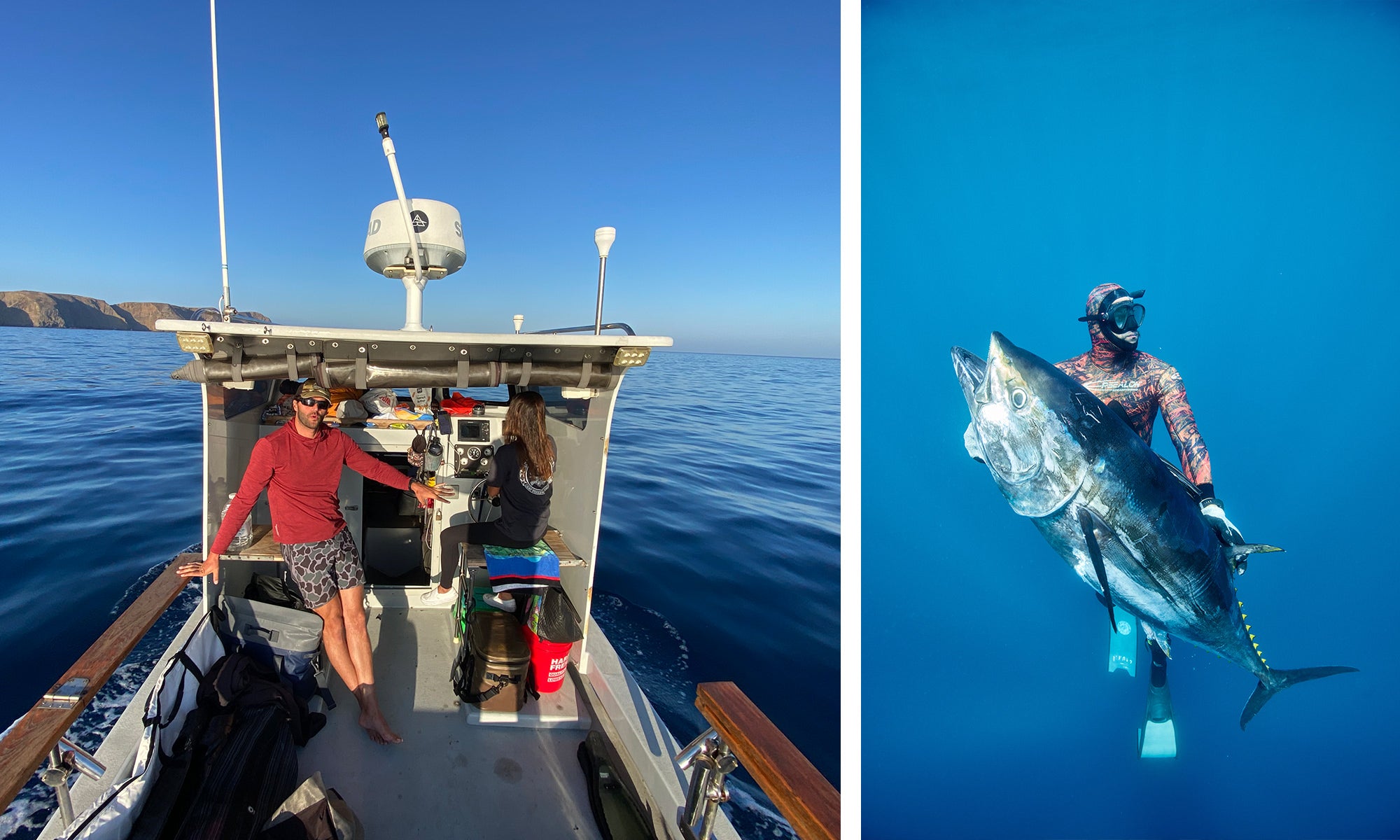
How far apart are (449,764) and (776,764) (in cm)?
203

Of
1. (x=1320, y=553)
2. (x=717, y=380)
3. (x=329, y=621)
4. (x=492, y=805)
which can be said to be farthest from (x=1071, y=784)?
(x=717, y=380)

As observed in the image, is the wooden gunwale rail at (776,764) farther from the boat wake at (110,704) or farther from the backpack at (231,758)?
the boat wake at (110,704)

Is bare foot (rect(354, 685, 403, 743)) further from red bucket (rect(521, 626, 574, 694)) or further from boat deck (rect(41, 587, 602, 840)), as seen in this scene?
red bucket (rect(521, 626, 574, 694))

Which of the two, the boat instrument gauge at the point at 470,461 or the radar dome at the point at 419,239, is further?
the boat instrument gauge at the point at 470,461

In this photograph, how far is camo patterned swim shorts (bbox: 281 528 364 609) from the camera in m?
2.91

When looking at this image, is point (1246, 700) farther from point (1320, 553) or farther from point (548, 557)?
point (548, 557)

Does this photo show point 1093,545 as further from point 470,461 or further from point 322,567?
point 470,461

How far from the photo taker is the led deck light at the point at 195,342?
246 centimetres

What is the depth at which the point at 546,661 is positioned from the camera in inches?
130

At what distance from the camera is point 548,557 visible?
3.51 metres

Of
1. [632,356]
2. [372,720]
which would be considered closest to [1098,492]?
[632,356]

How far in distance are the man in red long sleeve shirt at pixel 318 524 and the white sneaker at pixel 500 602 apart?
619 mm

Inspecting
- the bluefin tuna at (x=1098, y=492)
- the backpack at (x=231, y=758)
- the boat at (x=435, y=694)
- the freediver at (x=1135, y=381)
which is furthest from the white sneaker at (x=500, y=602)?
the freediver at (x=1135, y=381)

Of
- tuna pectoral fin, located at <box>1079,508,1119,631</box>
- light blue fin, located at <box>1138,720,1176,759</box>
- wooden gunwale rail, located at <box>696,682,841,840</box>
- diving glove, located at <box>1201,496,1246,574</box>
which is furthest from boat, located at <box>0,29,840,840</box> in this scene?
diving glove, located at <box>1201,496,1246,574</box>
